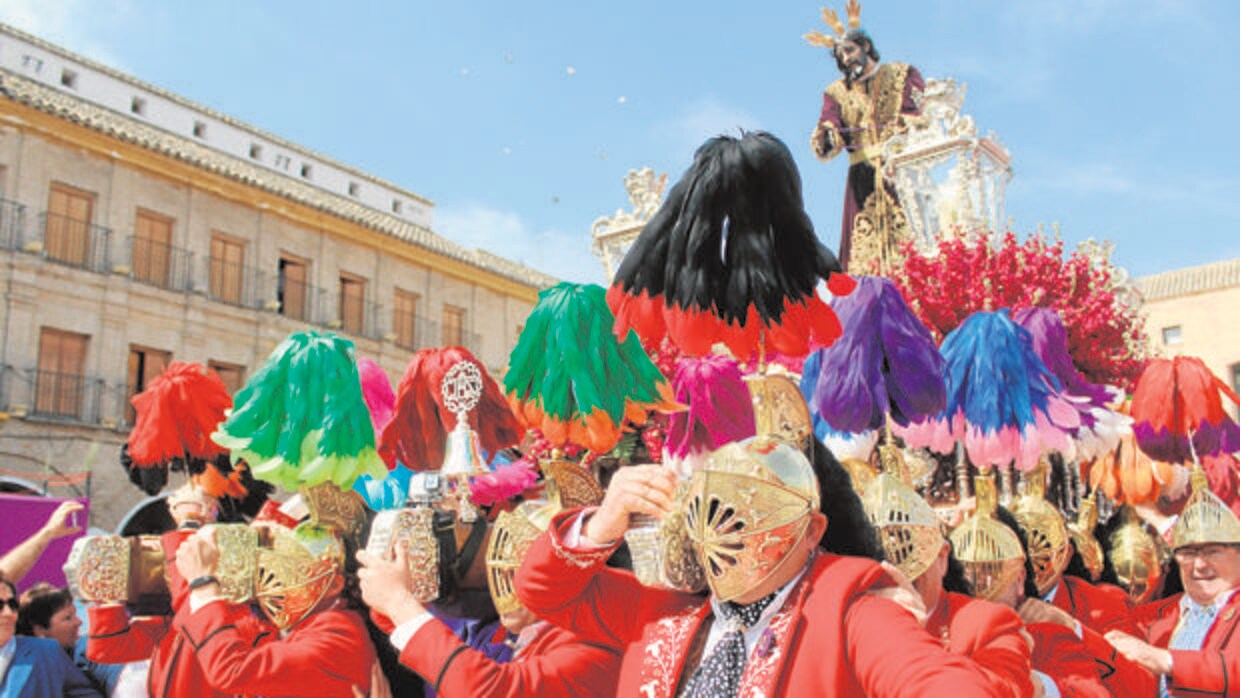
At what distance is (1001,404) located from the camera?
3.83 m

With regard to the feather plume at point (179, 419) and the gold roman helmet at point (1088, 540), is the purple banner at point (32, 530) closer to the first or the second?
the feather plume at point (179, 419)

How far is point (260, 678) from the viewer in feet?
9.95

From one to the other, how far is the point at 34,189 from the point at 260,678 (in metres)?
17.5

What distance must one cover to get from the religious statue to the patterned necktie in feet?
23.5

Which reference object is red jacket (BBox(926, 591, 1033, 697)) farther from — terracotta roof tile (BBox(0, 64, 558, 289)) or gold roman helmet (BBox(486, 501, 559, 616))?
terracotta roof tile (BBox(0, 64, 558, 289))

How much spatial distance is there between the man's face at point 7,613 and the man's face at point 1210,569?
4.86m

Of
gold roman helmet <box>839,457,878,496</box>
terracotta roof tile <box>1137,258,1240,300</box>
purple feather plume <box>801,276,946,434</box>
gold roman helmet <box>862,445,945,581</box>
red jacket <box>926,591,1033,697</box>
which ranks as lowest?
red jacket <box>926,591,1033,697</box>

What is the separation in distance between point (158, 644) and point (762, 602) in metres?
3.22

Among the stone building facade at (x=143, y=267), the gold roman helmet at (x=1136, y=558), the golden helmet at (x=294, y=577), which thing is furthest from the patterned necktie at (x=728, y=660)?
the stone building facade at (x=143, y=267)

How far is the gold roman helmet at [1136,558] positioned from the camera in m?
5.46

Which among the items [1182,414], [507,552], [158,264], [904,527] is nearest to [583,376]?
[507,552]

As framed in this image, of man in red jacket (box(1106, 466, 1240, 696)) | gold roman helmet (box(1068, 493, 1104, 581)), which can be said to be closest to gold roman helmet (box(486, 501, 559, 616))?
man in red jacket (box(1106, 466, 1240, 696))

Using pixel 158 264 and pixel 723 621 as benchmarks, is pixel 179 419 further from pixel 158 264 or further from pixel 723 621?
pixel 158 264

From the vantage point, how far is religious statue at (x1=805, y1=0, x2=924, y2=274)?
9.05 metres
